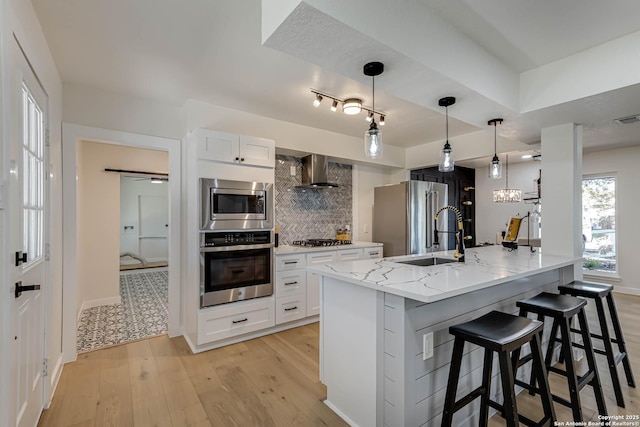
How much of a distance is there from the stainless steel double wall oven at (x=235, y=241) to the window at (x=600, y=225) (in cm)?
530

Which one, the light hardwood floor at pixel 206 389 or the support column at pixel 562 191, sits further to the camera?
the support column at pixel 562 191

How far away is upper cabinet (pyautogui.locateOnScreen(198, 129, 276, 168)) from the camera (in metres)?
2.86

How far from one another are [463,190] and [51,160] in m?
6.73

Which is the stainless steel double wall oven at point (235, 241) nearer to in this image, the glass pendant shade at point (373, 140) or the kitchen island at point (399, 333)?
the kitchen island at point (399, 333)

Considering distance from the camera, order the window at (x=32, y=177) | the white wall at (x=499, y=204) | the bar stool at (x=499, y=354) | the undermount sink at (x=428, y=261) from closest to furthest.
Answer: the bar stool at (x=499, y=354) → the window at (x=32, y=177) → the undermount sink at (x=428, y=261) → the white wall at (x=499, y=204)

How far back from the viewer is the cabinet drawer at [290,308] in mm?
3252

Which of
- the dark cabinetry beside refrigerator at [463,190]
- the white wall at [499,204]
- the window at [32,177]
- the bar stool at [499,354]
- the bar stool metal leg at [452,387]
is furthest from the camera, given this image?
the dark cabinetry beside refrigerator at [463,190]

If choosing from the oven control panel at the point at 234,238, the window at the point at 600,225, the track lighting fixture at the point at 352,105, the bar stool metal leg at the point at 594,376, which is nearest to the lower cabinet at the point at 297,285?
the oven control panel at the point at 234,238

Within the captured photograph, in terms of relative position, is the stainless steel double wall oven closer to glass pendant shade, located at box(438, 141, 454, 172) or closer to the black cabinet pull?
the black cabinet pull

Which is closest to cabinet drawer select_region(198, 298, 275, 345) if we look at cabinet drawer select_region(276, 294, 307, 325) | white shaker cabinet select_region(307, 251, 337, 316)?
cabinet drawer select_region(276, 294, 307, 325)

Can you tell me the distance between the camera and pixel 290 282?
3344mm

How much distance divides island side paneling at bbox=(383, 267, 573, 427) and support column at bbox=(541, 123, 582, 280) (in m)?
1.30

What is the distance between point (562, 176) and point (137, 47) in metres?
3.56

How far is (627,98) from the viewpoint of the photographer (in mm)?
2006
